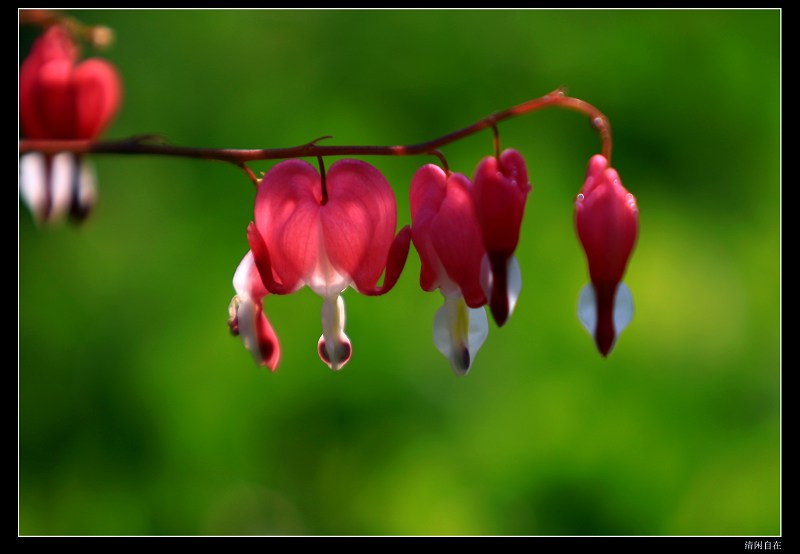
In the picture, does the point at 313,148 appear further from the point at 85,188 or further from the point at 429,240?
the point at 85,188

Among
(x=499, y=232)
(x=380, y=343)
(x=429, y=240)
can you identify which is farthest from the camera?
(x=380, y=343)

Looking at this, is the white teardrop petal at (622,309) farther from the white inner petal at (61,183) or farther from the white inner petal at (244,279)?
the white inner petal at (61,183)

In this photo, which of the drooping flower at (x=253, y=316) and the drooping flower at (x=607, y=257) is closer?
the drooping flower at (x=607, y=257)

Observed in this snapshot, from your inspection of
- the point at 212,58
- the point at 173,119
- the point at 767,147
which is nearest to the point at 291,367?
the point at 173,119

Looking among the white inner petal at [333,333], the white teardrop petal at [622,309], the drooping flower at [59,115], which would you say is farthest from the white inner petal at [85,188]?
the white teardrop petal at [622,309]

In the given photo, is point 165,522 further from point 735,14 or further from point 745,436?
point 735,14

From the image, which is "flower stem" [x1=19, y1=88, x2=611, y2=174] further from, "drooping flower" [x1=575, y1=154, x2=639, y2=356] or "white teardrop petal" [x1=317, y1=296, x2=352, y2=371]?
"white teardrop petal" [x1=317, y1=296, x2=352, y2=371]

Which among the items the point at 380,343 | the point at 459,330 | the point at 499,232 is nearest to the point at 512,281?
the point at 499,232
